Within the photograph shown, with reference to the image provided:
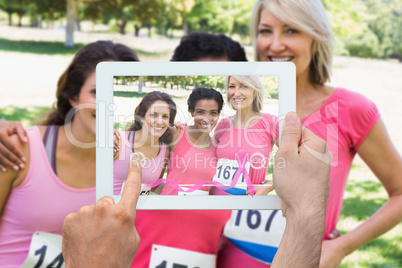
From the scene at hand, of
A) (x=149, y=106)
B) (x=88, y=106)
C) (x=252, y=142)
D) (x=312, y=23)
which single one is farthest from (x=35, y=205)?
(x=312, y=23)

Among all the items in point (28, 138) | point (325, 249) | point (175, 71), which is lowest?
point (325, 249)

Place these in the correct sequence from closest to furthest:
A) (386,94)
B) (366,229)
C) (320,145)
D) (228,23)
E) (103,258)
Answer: (103,258), (320,145), (366,229), (386,94), (228,23)

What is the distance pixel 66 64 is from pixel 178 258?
339 inches

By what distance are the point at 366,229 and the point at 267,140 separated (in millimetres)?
907

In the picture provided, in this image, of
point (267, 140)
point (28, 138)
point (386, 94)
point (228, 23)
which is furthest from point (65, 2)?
point (267, 140)

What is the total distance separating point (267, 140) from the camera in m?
0.93

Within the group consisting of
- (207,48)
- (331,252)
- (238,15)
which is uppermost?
(238,15)

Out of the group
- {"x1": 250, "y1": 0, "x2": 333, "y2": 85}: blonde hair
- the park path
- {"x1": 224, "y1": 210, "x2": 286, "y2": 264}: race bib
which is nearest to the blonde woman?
{"x1": 250, "y1": 0, "x2": 333, "y2": 85}: blonde hair

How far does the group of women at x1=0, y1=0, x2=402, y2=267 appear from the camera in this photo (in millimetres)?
1382

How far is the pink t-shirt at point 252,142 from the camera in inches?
36.5

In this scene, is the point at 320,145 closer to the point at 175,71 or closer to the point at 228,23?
the point at 175,71

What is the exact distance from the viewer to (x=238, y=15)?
1173 centimetres

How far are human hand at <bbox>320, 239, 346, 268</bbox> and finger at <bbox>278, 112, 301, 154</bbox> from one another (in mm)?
763

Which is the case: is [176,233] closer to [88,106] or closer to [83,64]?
[88,106]
